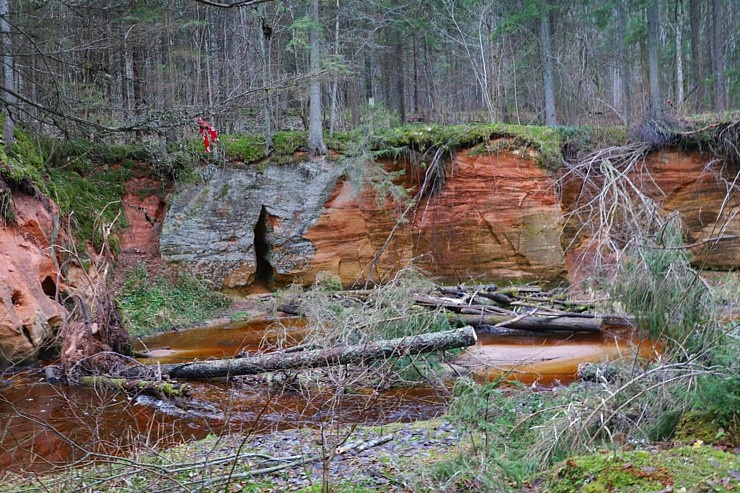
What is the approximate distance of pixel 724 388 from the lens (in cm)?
365

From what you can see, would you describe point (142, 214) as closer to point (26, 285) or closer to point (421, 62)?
point (26, 285)

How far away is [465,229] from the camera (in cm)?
1653

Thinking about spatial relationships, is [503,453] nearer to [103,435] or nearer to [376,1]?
[103,435]

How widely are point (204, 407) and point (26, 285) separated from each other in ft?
14.3

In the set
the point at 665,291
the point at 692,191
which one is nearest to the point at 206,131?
the point at 665,291

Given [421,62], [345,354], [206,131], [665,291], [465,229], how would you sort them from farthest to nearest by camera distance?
[421,62], [465,229], [345,354], [206,131], [665,291]

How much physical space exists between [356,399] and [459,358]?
2.16 metres

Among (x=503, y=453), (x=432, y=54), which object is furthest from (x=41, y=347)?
(x=432, y=54)

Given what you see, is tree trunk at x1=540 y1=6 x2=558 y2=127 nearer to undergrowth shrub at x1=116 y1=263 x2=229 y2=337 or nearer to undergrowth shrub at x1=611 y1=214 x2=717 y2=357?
undergrowth shrub at x1=116 y1=263 x2=229 y2=337

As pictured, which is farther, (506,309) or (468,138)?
(468,138)

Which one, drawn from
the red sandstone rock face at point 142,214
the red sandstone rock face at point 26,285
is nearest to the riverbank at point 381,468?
the red sandstone rock face at point 26,285

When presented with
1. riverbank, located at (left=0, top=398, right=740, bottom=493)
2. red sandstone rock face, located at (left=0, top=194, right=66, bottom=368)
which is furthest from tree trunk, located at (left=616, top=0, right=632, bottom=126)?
red sandstone rock face, located at (left=0, top=194, right=66, bottom=368)

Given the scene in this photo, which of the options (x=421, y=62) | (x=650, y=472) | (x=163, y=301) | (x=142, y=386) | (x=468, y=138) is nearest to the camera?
(x=650, y=472)

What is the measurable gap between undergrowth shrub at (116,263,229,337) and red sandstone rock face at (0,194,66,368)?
8.99 feet
